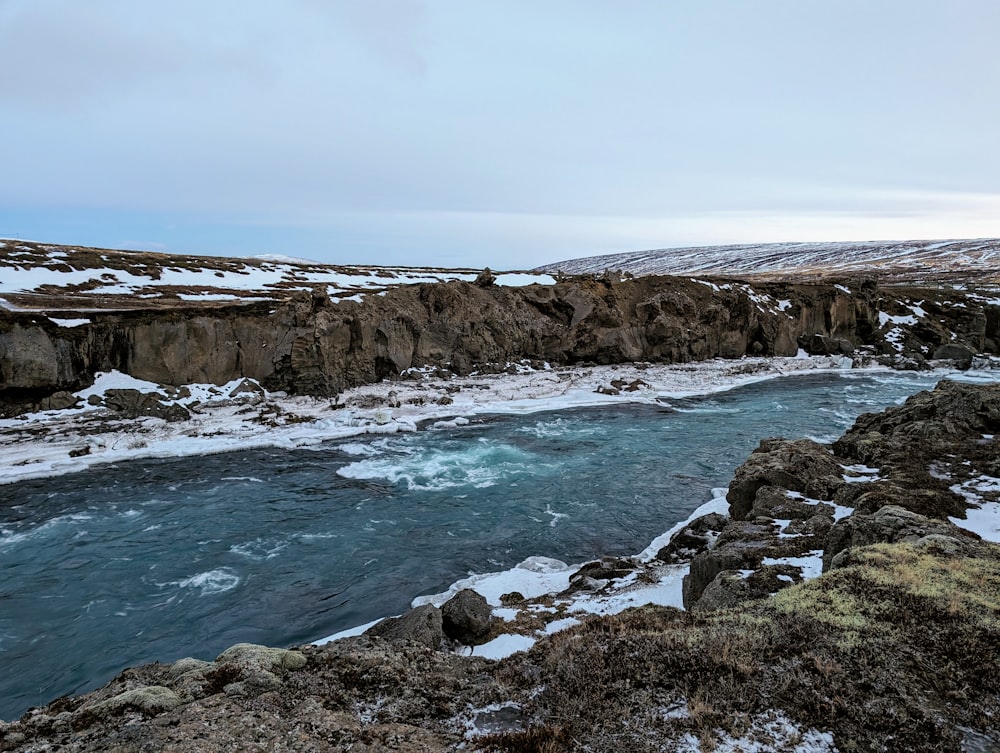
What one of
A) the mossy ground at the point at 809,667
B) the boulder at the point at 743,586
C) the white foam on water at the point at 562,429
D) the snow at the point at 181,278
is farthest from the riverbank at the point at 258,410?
the mossy ground at the point at 809,667

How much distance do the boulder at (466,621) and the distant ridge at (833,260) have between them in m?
110

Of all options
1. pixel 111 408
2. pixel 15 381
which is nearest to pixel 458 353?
pixel 111 408

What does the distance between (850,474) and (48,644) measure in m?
18.9

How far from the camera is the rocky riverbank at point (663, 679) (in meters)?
5.23

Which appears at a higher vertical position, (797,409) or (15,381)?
(15,381)

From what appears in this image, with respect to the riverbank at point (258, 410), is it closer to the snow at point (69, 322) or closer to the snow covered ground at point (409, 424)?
the snow covered ground at point (409, 424)

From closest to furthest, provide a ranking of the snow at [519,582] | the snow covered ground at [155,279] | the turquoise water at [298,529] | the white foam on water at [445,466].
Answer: the turquoise water at [298,529]
the snow at [519,582]
the white foam on water at [445,466]
the snow covered ground at [155,279]

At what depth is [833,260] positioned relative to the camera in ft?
487

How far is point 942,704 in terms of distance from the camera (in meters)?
5.38

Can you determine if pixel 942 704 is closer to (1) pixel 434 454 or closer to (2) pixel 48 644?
(2) pixel 48 644

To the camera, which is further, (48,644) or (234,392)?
(234,392)

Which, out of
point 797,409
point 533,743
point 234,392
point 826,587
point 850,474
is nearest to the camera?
point 533,743

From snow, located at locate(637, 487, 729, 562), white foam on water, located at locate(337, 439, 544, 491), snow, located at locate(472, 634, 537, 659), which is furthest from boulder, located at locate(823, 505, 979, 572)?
white foam on water, located at locate(337, 439, 544, 491)

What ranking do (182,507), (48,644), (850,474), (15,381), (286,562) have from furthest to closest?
(15,381), (182,507), (850,474), (286,562), (48,644)
